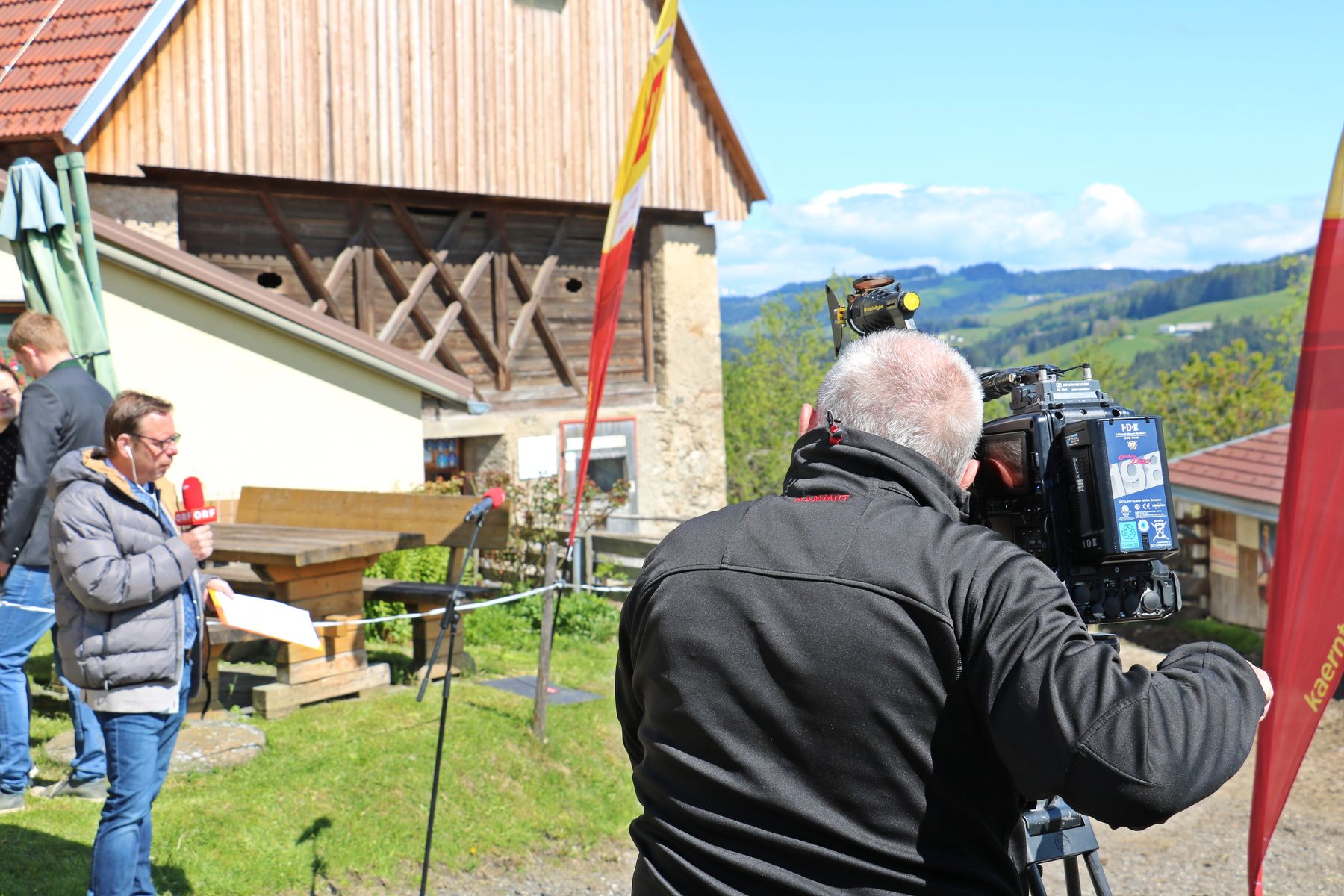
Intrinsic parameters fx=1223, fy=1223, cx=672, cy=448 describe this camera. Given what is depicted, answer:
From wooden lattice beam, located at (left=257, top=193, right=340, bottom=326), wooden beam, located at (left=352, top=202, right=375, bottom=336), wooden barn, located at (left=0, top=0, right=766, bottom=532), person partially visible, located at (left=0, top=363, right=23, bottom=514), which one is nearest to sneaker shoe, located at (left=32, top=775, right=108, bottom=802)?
person partially visible, located at (left=0, top=363, right=23, bottom=514)

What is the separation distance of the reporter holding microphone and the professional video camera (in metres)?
2.75

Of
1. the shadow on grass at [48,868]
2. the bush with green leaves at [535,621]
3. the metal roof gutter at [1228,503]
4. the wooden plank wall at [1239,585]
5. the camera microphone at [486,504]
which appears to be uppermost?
the camera microphone at [486,504]

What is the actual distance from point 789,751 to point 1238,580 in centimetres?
1894

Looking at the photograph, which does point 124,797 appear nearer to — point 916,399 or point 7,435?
point 7,435

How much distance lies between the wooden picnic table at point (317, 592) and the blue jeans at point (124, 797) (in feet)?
8.39

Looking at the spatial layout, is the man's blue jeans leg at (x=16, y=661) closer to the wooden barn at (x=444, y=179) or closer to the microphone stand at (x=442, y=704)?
the microphone stand at (x=442, y=704)

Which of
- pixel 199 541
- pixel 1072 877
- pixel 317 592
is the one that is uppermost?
pixel 199 541

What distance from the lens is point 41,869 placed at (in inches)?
182

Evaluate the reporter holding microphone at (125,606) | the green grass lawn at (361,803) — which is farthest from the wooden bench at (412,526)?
the reporter holding microphone at (125,606)

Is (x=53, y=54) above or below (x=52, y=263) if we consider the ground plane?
above

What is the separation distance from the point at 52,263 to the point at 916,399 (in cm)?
620

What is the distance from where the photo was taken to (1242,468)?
1866cm

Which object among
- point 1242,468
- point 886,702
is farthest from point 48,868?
point 1242,468

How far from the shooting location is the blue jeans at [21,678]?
16.9 ft
